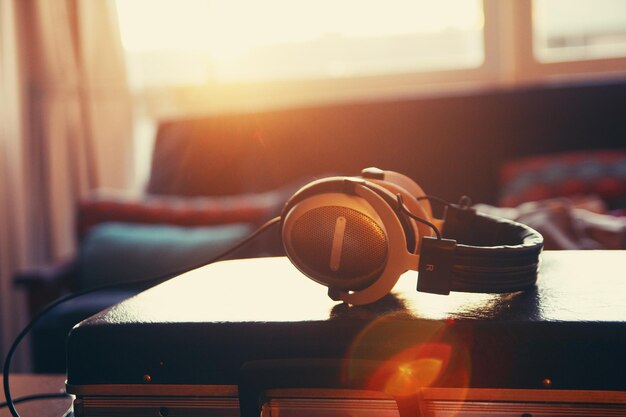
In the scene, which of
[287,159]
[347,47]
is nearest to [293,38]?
[347,47]

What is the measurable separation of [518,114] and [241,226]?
93cm

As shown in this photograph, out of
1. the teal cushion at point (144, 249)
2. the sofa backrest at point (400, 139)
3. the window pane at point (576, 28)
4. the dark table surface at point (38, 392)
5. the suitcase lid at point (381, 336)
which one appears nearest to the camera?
the suitcase lid at point (381, 336)

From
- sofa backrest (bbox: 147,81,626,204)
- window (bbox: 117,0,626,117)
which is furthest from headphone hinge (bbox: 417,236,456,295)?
window (bbox: 117,0,626,117)

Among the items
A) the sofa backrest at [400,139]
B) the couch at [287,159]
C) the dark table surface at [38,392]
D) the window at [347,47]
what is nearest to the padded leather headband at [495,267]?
the dark table surface at [38,392]

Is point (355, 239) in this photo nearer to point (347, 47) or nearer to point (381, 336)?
point (381, 336)

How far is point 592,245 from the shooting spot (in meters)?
0.90

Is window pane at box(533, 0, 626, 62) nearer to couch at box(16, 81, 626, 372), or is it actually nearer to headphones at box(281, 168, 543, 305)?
couch at box(16, 81, 626, 372)

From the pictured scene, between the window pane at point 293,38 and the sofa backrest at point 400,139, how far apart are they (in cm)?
45

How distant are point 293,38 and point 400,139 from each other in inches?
28.9

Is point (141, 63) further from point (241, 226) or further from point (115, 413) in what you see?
point (115, 413)

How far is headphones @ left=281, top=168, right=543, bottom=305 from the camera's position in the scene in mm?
511

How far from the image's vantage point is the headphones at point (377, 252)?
511 mm

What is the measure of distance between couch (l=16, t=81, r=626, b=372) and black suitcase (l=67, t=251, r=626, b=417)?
3.56 ft

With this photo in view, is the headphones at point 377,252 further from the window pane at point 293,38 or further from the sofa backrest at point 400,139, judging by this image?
the window pane at point 293,38
